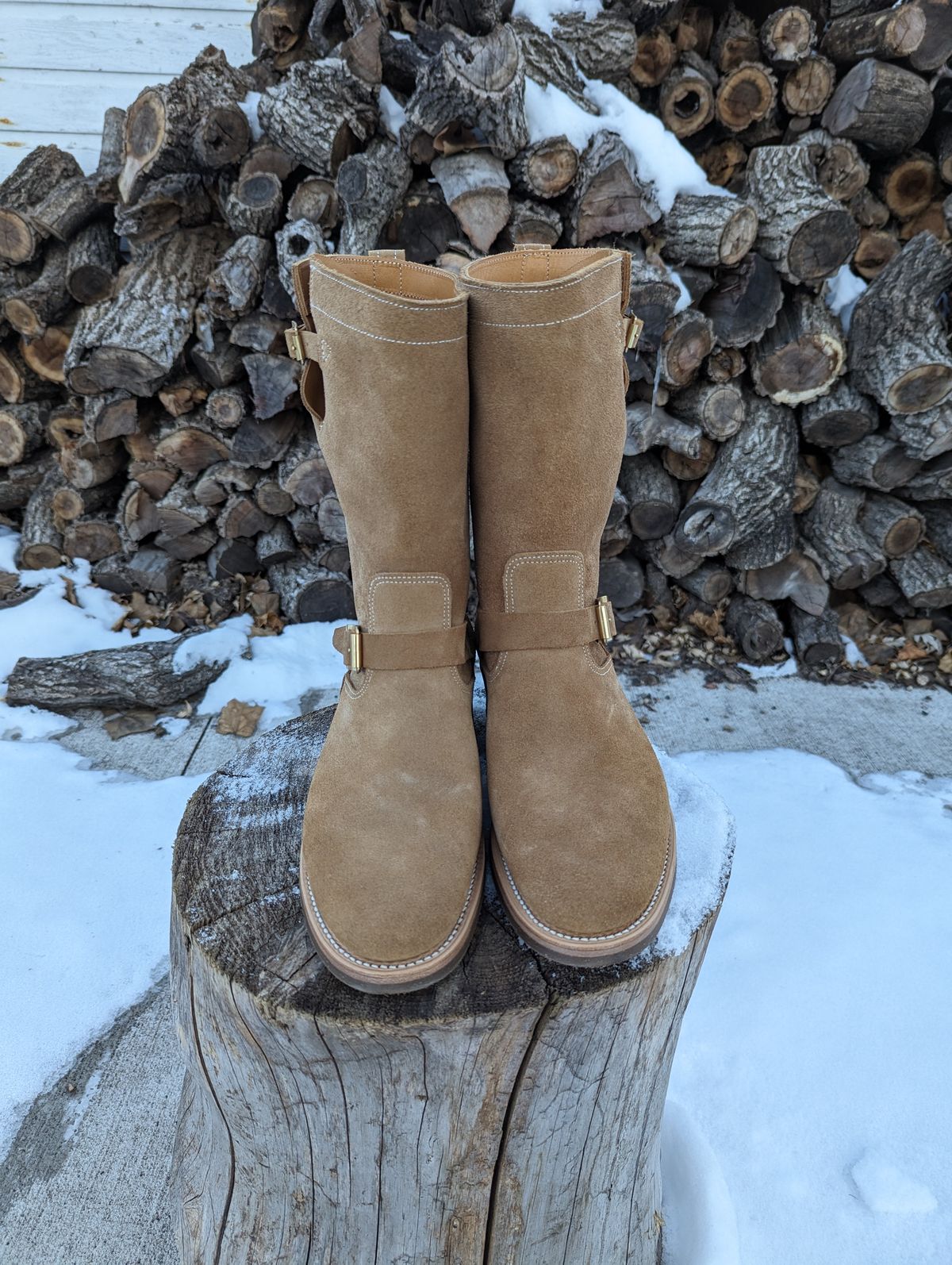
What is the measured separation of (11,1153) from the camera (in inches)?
54.9

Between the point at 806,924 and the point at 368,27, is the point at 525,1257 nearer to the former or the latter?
the point at 806,924

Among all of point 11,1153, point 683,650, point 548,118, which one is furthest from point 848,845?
point 548,118

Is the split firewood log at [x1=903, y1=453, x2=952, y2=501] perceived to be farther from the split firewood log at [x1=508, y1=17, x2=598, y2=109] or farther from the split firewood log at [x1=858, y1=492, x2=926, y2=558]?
the split firewood log at [x1=508, y1=17, x2=598, y2=109]

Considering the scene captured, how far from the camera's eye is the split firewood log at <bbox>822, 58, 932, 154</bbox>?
7.43 feet

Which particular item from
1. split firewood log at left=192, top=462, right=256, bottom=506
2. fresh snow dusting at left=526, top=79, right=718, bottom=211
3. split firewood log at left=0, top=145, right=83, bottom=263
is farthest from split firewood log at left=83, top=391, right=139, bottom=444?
fresh snow dusting at left=526, top=79, right=718, bottom=211

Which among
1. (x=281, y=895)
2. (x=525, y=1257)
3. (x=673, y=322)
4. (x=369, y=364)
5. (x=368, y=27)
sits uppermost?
(x=368, y=27)

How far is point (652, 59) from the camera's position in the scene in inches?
94.3

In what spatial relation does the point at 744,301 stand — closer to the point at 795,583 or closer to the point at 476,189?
the point at 476,189

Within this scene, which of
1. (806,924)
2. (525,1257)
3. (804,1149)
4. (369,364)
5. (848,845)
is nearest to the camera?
(369,364)

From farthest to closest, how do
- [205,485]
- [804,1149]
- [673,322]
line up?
[205,485] < [673,322] < [804,1149]

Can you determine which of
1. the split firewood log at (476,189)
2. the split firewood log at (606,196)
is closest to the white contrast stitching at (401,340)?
the split firewood log at (476,189)

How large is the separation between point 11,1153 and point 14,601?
7.03 ft

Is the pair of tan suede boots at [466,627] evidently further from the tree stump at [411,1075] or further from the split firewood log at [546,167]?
the split firewood log at [546,167]

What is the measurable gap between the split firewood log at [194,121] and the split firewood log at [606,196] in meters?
1.04
